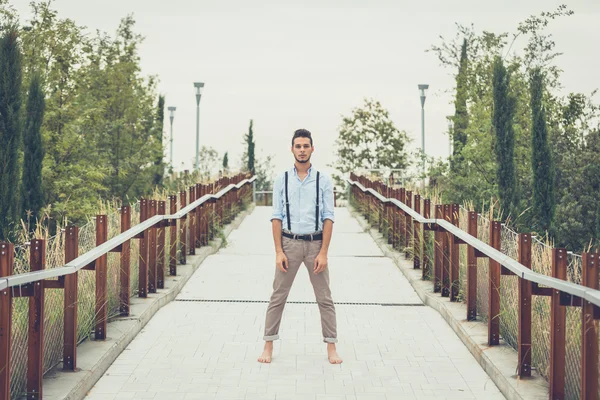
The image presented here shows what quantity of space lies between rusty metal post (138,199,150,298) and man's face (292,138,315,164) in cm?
311

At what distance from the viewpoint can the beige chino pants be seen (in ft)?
24.0

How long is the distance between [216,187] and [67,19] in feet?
44.0

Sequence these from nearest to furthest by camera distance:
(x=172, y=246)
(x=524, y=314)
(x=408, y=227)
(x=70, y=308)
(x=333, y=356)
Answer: (x=524, y=314) < (x=70, y=308) < (x=333, y=356) < (x=172, y=246) < (x=408, y=227)

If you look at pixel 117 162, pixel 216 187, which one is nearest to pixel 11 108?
pixel 216 187

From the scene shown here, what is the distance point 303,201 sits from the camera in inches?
288

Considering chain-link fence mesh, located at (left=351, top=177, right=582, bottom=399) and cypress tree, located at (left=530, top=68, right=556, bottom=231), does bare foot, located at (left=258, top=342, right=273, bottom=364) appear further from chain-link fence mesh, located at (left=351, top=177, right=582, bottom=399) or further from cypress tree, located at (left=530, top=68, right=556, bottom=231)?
cypress tree, located at (left=530, top=68, right=556, bottom=231)

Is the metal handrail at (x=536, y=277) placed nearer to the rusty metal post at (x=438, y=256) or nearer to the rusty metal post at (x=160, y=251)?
the rusty metal post at (x=438, y=256)

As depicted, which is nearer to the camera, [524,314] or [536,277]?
[536,277]

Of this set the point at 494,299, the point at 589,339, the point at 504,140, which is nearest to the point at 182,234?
the point at 494,299

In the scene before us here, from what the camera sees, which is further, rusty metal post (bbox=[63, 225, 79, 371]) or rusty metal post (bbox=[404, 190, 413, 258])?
rusty metal post (bbox=[404, 190, 413, 258])

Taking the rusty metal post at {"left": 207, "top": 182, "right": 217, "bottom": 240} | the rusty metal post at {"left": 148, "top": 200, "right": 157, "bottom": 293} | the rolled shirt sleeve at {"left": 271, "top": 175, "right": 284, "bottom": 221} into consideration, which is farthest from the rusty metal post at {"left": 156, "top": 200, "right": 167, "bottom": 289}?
the rusty metal post at {"left": 207, "top": 182, "right": 217, "bottom": 240}

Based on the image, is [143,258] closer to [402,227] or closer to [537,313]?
[537,313]

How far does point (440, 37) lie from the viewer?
123 ft

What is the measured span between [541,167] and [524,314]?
2099cm
